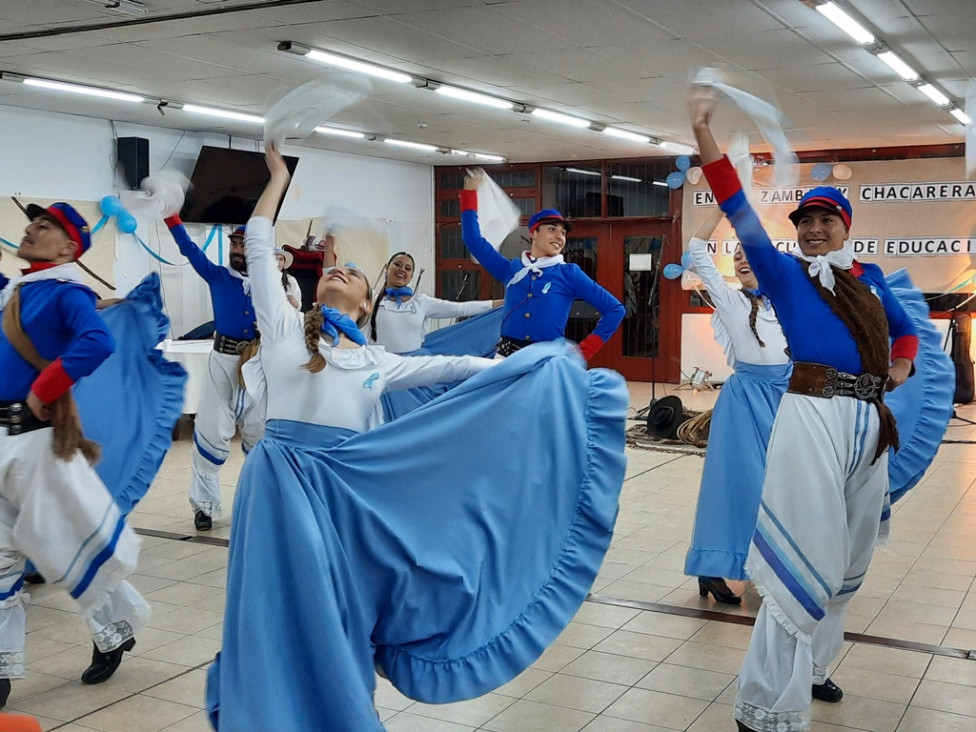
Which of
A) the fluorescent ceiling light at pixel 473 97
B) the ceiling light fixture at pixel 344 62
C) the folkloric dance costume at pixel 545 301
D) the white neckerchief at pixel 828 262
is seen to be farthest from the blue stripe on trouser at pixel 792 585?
the fluorescent ceiling light at pixel 473 97

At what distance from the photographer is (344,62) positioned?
8383mm

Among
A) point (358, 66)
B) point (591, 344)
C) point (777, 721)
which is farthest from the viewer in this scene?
point (358, 66)

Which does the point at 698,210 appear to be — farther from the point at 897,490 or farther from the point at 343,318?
the point at 343,318

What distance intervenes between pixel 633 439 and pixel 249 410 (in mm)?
4416

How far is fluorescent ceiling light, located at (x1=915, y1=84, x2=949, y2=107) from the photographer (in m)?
9.47

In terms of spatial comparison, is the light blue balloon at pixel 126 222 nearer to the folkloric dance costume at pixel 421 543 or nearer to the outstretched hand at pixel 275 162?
the outstretched hand at pixel 275 162

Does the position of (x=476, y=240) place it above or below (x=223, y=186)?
below

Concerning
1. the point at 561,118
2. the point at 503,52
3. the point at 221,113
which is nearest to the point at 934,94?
the point at 561,118

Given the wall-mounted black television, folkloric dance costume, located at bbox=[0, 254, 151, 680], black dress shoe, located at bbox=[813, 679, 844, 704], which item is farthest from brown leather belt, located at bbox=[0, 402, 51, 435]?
the wall-mounted black television

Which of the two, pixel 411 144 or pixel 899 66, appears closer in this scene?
pixel 899 66

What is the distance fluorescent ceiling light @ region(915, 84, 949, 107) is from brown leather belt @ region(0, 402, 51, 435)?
27.4 feet

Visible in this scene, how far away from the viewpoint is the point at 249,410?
6.16m

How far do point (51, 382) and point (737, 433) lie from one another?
2.73 metres

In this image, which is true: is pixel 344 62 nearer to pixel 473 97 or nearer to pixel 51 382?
pixel 473 97
